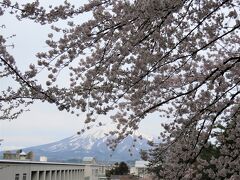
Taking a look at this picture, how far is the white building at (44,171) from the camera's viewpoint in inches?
967

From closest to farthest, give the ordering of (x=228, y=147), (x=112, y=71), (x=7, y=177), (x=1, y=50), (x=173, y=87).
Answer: (x=1, y=50), (x=112, y=71), (x=228, y=147), (x=173, y=87), (x=7, y=177)

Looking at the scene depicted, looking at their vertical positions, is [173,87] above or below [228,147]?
above

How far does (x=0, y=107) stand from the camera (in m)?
4.99

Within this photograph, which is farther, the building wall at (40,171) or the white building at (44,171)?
the white building at (44,171)

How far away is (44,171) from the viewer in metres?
37.2

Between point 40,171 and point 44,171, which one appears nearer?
point 40,171

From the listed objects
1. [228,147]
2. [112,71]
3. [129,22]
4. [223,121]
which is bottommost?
[228,147]

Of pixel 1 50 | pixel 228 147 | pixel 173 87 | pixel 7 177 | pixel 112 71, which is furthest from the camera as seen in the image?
pixel 7 177

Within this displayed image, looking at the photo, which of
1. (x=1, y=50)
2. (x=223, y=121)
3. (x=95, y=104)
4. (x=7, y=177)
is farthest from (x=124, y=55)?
(x=7, y=177)

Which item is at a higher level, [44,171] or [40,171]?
[44,171]

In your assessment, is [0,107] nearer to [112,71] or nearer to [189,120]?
[112,71]

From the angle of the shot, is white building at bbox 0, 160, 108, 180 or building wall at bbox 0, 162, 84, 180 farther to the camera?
white building at bbox 0, 160, 108, 180

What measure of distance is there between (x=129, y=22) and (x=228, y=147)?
232 cm

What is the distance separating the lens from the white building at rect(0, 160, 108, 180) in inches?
967
